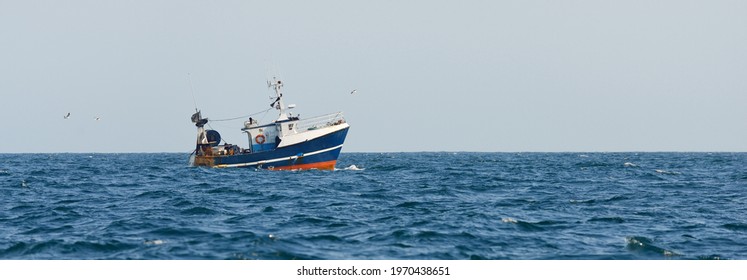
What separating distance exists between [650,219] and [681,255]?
20.6 feet

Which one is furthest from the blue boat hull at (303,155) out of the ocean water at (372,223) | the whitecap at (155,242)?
the whitecap at (155,242)

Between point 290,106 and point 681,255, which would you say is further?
point 290,106

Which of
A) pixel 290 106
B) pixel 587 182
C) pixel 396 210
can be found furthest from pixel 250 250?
pixel 290 106

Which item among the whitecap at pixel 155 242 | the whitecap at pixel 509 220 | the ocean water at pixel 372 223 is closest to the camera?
the ocean water at pixel 372 223

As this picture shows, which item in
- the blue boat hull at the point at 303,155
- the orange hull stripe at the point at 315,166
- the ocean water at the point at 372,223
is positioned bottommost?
the ocean water at the point at 372,223

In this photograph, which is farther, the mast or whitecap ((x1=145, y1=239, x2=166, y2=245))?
the mast

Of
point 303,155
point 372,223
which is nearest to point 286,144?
point 303,155

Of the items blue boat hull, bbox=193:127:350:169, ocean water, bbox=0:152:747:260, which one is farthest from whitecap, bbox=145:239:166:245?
blue boat hull, bbox=193:127:350:169

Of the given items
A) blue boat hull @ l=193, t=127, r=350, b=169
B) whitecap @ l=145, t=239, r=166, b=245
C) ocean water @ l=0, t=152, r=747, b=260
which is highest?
blue boat hull @ l=193, t=127, r=350, b=169

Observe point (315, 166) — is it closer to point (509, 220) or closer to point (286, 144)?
point (286, 144)

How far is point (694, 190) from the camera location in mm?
35812

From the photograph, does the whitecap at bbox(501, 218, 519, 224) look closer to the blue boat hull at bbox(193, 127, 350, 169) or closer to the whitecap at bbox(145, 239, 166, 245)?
the whitecap at bbox(145, 239, 166, 245)

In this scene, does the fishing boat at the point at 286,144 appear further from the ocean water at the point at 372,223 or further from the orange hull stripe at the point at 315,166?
the ocean water at the point at 372,223

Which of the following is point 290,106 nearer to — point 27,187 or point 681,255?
point 27,187
